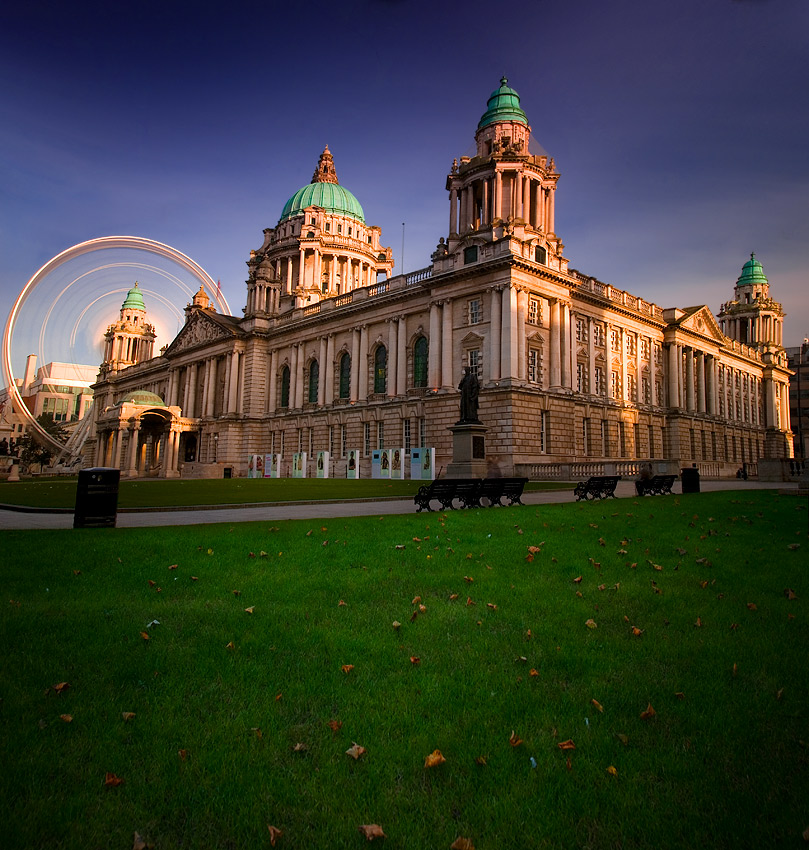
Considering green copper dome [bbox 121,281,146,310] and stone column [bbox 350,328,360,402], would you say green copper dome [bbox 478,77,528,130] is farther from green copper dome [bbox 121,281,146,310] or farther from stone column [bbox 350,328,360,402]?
green copper dome [bbox 121,281,146,310]

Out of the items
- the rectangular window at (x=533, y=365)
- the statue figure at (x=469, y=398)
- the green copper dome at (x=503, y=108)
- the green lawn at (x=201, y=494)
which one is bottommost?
the green lawn at (x=201, y=494)

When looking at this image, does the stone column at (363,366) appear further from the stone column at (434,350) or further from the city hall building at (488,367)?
the stone column at (434,350)

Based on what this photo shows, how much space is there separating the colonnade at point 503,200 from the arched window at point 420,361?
10601 mm

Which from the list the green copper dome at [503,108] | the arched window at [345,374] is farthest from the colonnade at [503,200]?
the arched window at [345,374]

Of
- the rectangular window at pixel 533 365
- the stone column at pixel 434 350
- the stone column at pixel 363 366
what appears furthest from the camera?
the stone column at pixel 363 366

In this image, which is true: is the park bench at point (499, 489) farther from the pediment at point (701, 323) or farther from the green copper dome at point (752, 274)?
the green copper dome at point (752, 274)

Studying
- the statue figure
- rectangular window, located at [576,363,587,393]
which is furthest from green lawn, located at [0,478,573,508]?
rectangular window, located at [576,363,587,393]

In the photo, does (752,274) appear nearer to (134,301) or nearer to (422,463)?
(422,463)

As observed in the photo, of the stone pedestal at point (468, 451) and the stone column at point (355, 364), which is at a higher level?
the stone column at point (355, 364)

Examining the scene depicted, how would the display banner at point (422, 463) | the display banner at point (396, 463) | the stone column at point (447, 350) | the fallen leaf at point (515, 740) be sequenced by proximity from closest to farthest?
the fallen leaf at point (515, 740), the display banner at point (422, 463), the stone column at point (447, 350), the display banner at point (396, 463)

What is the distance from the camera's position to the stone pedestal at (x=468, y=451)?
2736cm

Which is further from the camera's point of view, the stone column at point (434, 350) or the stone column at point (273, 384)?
the stone column at point (273, 384)

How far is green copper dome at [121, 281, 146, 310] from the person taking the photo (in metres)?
109

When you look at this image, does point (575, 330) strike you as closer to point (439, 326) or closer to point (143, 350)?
point (439, 326)
